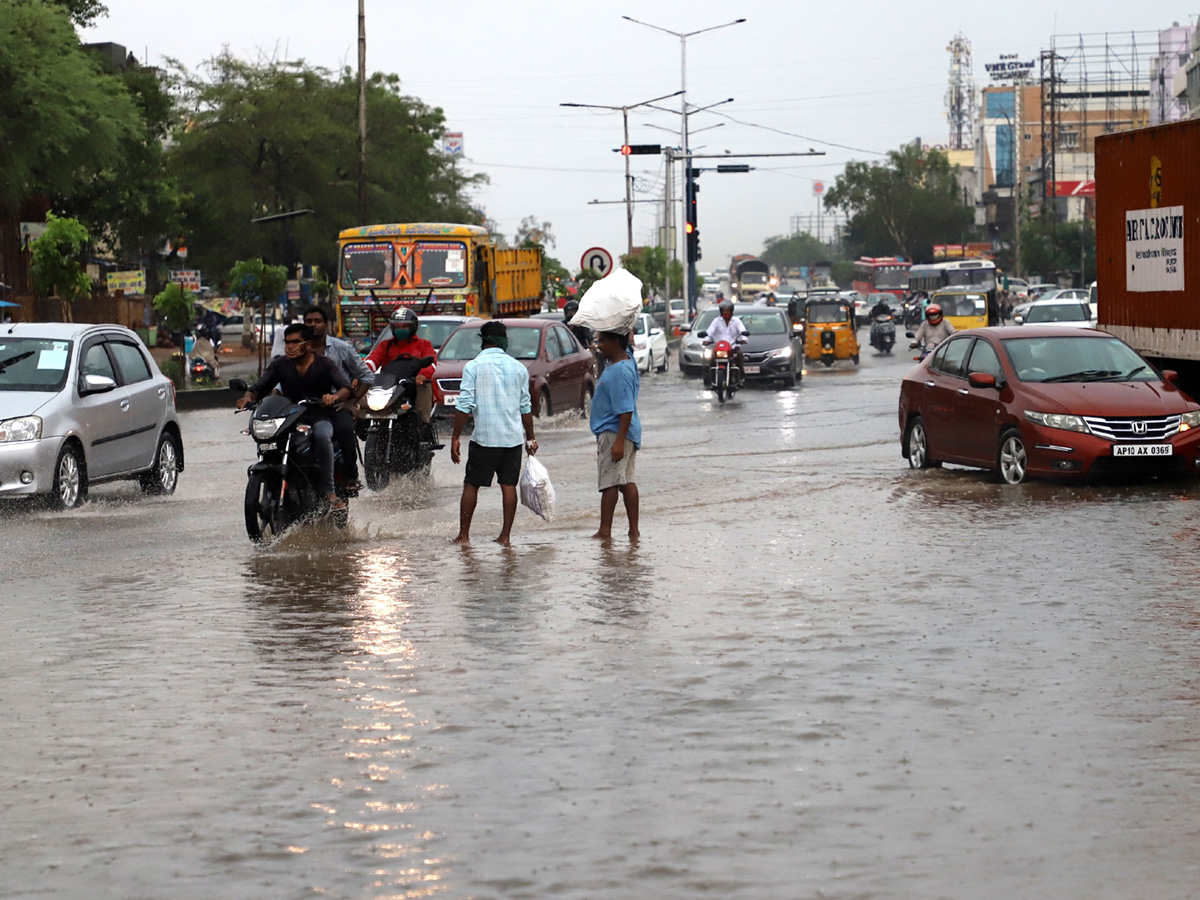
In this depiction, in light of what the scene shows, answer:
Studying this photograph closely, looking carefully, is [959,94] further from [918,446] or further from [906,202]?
[918,446]

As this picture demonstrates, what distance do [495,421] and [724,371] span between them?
1862 cm

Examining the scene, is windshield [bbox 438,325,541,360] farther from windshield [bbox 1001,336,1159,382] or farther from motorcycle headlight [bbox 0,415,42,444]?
motorcycle headlight [bbox 0,415,42,444]

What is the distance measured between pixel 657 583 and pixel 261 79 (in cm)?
5720

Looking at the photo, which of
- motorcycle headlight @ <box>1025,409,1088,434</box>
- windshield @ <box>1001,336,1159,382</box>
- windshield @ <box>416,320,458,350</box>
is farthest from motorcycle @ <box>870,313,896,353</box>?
motorcycle headlight @ <box>1025,409,1088,434</box>

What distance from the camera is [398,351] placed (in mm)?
16562

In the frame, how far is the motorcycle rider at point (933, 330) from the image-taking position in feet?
85.6

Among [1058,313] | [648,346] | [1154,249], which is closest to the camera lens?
[1154,249]

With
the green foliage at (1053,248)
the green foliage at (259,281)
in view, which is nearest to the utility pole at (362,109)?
the green foliage at (259,281)

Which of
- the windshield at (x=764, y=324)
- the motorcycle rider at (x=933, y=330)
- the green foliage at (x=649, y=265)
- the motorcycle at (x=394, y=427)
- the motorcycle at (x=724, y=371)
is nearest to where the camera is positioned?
the motorcycle at (x=394, y=427)

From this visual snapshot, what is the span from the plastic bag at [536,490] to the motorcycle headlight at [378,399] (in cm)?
338

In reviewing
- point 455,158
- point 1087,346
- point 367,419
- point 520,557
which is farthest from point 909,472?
point 455,158

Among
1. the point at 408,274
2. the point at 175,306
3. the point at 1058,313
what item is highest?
the point at 408,274

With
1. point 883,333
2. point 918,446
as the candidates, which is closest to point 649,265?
point 883,333

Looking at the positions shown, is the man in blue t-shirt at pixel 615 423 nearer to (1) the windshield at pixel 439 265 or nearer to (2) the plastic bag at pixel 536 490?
(2) the plastic bag at pixel 536 490
